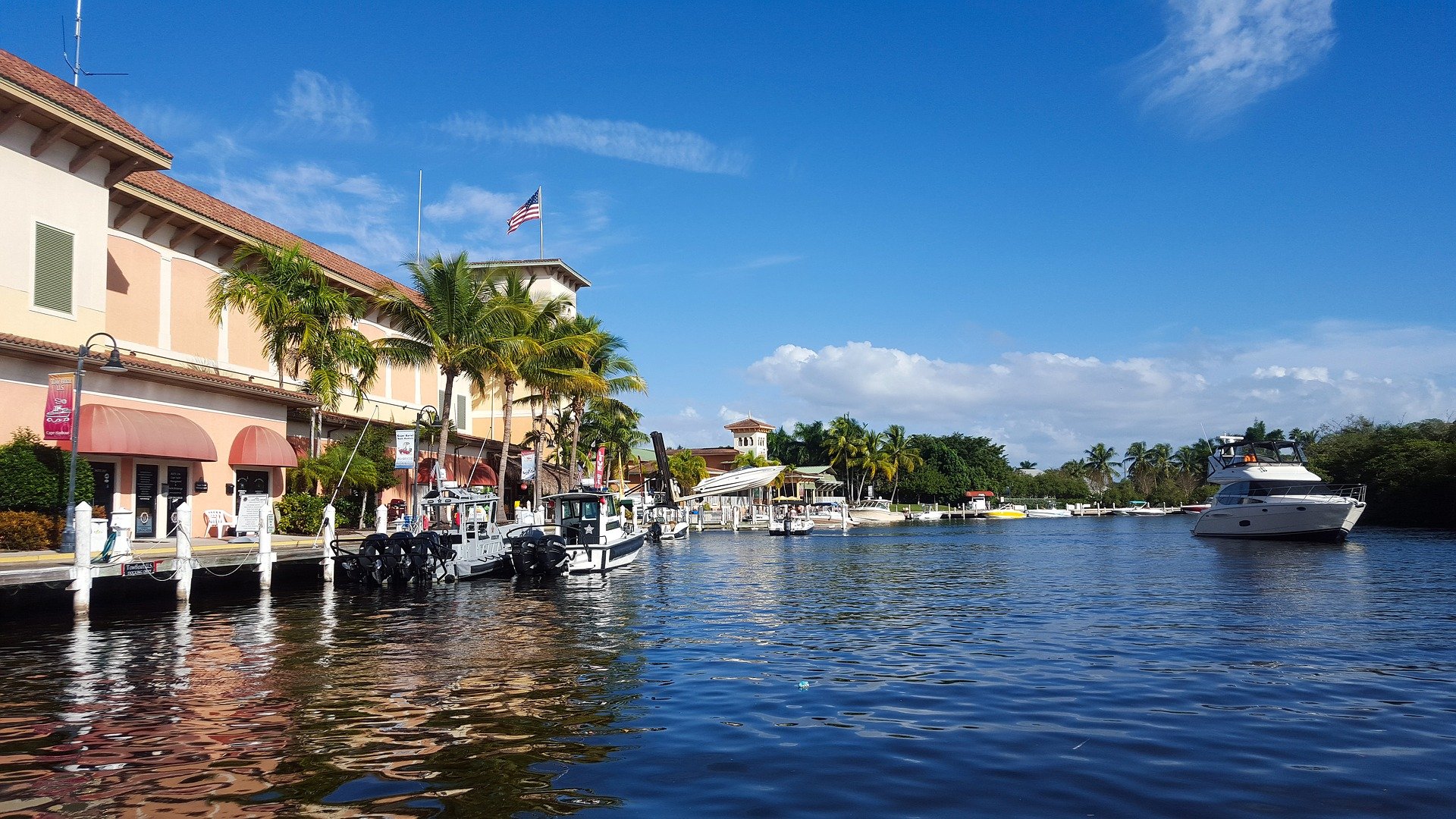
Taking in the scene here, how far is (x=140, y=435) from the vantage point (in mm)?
27125

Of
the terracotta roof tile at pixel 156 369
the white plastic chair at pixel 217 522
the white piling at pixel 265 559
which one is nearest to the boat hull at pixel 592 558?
the white piling at pixel 265 559

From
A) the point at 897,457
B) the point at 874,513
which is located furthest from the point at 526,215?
the point at 897,457

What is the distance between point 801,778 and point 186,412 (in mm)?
28077

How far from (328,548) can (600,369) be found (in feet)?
105

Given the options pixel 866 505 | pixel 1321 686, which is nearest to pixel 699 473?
pixel 866 505

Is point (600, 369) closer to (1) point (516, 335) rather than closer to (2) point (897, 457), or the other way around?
(1) point (516, 335)

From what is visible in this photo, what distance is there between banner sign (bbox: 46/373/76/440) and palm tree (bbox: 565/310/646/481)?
3004cm

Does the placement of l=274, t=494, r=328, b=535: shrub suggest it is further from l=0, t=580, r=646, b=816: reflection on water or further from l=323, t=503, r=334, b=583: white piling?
l=0, t=580, r=646, b=816: reflection on water

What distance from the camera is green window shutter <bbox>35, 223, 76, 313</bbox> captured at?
26.3 m

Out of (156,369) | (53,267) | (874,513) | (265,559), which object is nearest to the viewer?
(265,559)

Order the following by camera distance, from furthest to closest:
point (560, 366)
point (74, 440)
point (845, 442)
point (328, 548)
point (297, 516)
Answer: point (845, 442), point (560, 366), point (297, 516), point (328, 548), point (74, 440)

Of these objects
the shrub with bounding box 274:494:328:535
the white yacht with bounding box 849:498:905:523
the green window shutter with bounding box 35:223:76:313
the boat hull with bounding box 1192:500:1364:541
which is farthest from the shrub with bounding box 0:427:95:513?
the white yacht with bounding box 849:498:905:523

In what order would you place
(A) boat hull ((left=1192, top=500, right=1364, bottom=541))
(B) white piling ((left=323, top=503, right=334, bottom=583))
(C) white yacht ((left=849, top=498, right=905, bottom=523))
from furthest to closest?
1. (C) white yacht ((left=849, top=498, right=905, bottom=523))
2. (A) boat hull ((left=1192, top=500, right=1364, bottom=541))
3. (B) white piling ((left=323, top=503, right=334, bottom=583))

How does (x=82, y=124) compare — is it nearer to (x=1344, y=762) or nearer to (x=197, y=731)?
(x=197, y=731)
